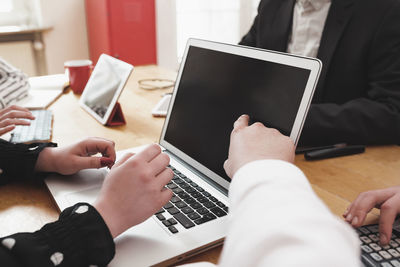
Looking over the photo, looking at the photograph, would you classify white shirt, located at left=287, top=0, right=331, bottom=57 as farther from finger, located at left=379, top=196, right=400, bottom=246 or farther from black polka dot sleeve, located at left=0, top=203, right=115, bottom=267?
black polka dot sleeve, located at left=0, top=203, right=115, bottom=267

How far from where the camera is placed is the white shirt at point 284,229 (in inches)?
10.5

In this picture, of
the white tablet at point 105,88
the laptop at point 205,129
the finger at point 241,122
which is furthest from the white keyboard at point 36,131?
the finger at point 241,122

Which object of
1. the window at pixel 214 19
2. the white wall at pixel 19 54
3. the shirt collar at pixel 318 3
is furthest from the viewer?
the window at pixel 214 19

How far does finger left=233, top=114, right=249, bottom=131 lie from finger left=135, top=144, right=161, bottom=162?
13 cm

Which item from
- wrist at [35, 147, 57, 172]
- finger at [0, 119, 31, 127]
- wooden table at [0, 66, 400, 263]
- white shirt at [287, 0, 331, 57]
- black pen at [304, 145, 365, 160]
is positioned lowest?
wooden table at [0, 66, 400, 263]

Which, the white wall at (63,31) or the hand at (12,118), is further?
the white wall at (63,31)

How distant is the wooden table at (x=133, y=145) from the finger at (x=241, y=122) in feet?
0.65

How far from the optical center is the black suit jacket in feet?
3.26

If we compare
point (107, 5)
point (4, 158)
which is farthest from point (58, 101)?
point (107, 5)

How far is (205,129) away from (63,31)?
2.54m

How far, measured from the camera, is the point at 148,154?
0.56m

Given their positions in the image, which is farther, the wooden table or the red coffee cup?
the red coffee cup

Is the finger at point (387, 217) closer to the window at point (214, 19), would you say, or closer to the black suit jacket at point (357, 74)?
the black suit jacket at point (357, 74)

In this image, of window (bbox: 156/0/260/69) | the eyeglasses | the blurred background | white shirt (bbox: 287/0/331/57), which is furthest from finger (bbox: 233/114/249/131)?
window (bbox: 156/0/260/69)
